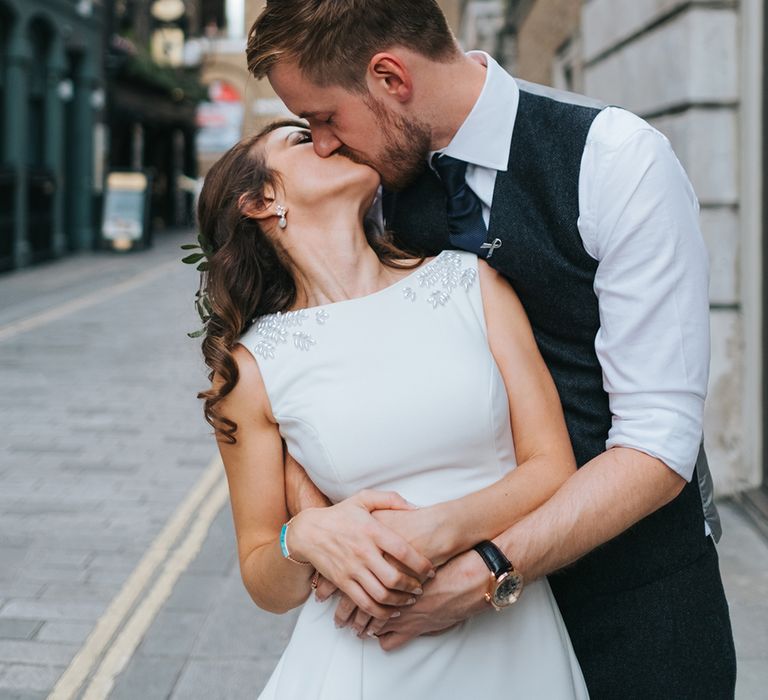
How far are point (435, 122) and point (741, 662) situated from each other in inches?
104

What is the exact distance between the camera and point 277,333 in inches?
75.3

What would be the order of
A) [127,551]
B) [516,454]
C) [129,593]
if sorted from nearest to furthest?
[516,454], [129,593], [127,551]

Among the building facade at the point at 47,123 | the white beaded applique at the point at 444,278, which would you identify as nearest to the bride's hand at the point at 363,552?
the white beaded applique at the point at 444,278

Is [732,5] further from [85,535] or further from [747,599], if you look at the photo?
[85,535]

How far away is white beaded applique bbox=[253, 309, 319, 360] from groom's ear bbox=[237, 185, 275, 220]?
19 centimetres

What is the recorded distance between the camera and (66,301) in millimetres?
14680

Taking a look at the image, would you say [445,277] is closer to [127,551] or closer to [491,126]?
[491,126]

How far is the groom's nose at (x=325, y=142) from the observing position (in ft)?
6.27

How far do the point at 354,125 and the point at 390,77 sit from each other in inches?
4.1

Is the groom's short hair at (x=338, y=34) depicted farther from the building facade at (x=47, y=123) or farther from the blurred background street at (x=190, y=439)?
the building facade at (x=47, y=123)

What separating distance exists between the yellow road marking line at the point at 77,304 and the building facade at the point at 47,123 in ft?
8.23

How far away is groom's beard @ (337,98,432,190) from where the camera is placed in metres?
1.89

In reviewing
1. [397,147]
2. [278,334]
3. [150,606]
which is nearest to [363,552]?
[278,334]

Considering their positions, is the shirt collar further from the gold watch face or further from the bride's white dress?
the gold watch face
